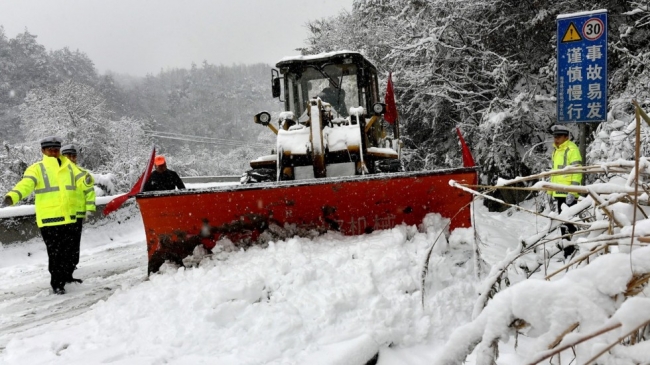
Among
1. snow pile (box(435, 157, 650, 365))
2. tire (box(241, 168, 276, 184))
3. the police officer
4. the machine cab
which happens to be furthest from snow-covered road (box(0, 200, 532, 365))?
tire (box(241, 168, 276, 184))

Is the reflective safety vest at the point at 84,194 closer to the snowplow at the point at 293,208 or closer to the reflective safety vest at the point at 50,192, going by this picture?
the reflective safety vest at the point at 50,192

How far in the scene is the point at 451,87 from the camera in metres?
9.79

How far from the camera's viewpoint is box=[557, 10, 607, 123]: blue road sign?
162 inches

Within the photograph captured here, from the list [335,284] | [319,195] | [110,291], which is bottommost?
[110,291]

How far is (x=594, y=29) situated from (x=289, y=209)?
11.0ft

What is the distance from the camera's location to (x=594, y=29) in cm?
412

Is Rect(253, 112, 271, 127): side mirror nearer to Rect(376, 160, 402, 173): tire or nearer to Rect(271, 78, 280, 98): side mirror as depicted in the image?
Rect(271, 78, 280, 98): side mirror

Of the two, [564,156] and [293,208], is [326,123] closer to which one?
[293,208]

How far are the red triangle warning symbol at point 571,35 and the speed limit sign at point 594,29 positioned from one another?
0.24 ft

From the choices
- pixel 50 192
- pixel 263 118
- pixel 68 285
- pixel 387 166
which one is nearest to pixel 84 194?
pixel 50 192

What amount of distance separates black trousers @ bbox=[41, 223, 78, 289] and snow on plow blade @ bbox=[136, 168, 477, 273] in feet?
4.15

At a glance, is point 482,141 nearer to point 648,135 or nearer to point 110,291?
point 648,135

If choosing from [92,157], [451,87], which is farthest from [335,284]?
[92,157]

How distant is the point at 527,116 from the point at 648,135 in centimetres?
375
